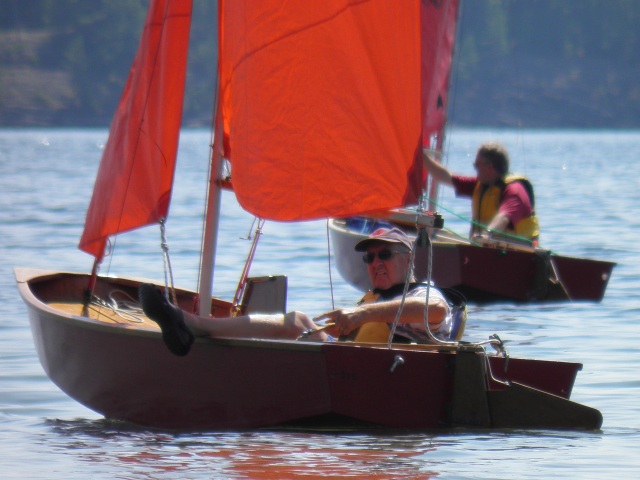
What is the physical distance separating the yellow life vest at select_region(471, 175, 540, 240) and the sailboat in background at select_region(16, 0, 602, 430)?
14.1 ft

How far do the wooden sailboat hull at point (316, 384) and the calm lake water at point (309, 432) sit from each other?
0.10 m

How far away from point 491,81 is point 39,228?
6398 cm

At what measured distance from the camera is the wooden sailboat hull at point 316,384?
5.09 meters

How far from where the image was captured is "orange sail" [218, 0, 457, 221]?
5367mm

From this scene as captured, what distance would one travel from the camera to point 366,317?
16.8 feet

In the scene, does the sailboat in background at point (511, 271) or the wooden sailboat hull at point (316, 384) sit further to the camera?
the sailboat in background at point (511, 271)

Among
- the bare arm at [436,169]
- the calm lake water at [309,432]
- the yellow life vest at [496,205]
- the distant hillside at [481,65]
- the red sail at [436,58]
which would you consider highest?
the distant hillside at [481,65]

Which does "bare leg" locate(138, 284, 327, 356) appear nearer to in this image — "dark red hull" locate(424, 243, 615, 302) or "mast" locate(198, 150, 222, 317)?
"mast" locate(198, 150, 222, 317)

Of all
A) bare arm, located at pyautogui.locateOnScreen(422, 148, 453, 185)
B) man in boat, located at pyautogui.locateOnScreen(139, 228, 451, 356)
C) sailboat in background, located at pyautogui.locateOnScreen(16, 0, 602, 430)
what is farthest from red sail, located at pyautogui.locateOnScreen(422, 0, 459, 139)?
man in boat, located at pyautogui.locateOnScreen(139, 228, 451, 356)

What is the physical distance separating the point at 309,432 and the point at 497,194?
459cm

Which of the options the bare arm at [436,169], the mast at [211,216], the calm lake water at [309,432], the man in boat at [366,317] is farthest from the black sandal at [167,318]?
the bare arm at [436,169]

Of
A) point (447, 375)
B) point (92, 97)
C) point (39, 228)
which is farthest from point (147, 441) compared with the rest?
point (92, 97)

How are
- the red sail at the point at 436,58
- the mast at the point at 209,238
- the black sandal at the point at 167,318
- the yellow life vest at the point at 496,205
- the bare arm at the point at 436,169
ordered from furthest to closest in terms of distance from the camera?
the red sail at the point at 436,58
the yellow life vest at the point at 496,205
the bare arm at the point at 436,169
the mast at the point at 209,238
the black sandal at the point at 167,318

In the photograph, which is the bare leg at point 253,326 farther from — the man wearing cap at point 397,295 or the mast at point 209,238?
the mast at point 209,238
